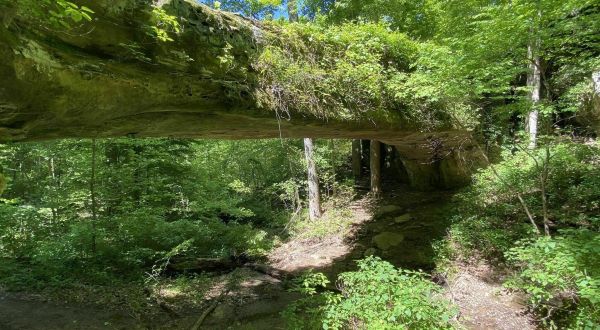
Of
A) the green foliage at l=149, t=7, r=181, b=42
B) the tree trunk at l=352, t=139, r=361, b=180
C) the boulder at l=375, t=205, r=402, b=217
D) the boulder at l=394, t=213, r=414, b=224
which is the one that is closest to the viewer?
the green foliage at l=149, t=7, r=181, b=42

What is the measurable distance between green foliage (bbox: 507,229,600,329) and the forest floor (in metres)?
0.55

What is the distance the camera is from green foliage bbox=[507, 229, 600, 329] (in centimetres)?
406

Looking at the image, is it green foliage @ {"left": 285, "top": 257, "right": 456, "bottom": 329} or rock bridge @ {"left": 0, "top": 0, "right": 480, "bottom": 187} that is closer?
rock bridge @ {"left": 0, "top": 0, "right": 480, "bottom": 187}

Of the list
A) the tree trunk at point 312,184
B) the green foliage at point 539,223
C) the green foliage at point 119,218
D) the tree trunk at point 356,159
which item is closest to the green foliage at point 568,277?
the green foliage at point 539,223

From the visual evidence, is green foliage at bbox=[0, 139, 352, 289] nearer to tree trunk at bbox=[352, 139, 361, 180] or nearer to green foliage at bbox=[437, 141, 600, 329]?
tree trunk at bbox=[352, 139, 361, 180]

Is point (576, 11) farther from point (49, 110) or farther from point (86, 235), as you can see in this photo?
point (86, 235)

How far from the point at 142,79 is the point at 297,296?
212 inches

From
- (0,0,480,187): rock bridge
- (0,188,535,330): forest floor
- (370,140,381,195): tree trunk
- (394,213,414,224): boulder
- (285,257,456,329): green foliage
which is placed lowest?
(0,188,535,330): forest floor

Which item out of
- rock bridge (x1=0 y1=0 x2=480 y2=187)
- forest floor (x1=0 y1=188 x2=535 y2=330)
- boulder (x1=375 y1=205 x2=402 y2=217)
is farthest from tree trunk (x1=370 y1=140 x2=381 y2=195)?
rock bridge (x1=0 y1=0 x2=480 y2=187)

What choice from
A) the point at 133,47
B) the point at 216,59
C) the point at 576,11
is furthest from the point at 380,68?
the point at 133,47

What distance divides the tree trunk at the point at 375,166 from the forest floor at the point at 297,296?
32.7 inches

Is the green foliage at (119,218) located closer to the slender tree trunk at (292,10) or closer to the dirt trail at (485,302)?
the dirt trail at (485,302)

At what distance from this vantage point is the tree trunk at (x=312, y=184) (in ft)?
37.9

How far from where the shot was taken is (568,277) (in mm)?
4312
